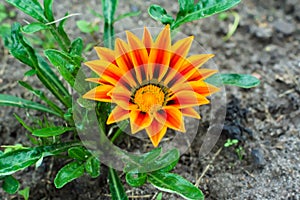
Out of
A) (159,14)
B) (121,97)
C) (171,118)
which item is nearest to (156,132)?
(171,118)

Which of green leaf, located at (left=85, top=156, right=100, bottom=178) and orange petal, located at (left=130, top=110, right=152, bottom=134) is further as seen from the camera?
green leaf, located at (left=85, top=156, right=100, bottom=178)

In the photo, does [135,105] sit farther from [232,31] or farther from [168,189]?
[232,31]

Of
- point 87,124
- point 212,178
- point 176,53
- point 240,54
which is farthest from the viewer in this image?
point 240,54

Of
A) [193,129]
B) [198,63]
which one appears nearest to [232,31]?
[193,129]

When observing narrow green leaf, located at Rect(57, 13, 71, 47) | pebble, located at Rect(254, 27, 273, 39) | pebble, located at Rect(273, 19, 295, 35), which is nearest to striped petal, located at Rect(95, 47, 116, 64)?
narrow green leaf, located at Rect(57, 13, 71, 47)

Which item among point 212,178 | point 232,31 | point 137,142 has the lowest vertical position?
point 212,178

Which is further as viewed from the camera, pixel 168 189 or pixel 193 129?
pixel 193 129

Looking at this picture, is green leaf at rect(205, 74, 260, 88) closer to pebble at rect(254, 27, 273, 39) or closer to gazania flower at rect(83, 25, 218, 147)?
gazania flower at rect(83, 25, 218, 147)
